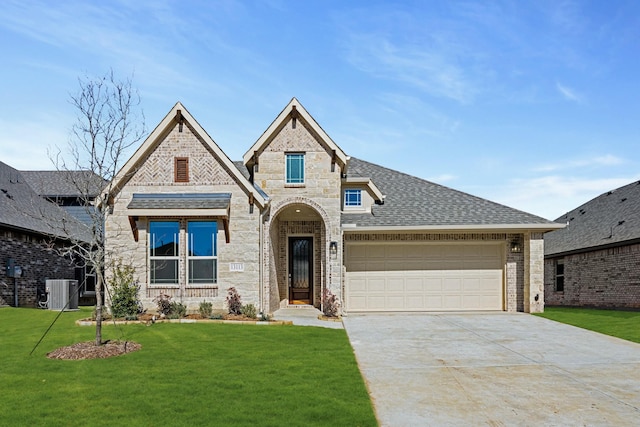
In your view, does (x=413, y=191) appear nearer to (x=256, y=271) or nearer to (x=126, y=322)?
(x=256, y=271)

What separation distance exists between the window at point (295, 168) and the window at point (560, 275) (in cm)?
1713

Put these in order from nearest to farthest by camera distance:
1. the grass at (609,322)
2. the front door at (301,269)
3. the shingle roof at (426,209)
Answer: the grass at (609,322) → the shingle roof at (426,209) → the front door at (301,269)

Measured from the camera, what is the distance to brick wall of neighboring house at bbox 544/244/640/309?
20516mm

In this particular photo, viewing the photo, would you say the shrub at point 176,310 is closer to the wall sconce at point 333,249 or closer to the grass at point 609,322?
the wall sconce at point 333,249

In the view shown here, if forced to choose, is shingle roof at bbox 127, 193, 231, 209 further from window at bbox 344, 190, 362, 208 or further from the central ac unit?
the central ac unit

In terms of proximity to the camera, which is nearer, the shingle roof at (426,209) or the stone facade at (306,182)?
the stone facade at (306,182)

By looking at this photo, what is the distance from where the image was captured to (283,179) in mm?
17641

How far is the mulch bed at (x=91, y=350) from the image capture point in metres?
9.73

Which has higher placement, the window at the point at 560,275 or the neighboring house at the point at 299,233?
the neighboring house at the point at 299,233

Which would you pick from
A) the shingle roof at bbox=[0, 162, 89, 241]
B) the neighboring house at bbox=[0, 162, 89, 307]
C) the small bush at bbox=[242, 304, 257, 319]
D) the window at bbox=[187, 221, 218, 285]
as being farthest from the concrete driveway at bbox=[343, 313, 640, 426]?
the shingle roof at bbox=[0, 162, 89, 241]

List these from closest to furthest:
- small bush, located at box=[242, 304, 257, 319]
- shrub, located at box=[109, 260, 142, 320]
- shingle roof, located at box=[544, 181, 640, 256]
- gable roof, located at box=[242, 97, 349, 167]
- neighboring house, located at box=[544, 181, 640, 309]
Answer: shrub, located at box=[109, 260, 142, 320] → small bush, located at box=[242, 304, 257, 319] → gable roof, located at box=[242, 97, 349, 167] → neighboring house, located at box=[544, 181, 640, 309] → shingle roof, located at box=[544, 181, 640, 256]

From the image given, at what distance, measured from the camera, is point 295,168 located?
17.7 m

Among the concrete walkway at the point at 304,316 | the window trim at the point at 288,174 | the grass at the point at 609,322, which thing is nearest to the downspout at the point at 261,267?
the concrete walkway at the point at 304,316

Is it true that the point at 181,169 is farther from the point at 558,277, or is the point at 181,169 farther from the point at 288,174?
the point at 558,277
